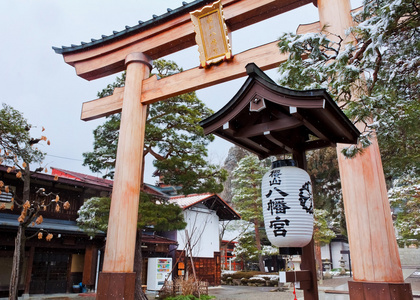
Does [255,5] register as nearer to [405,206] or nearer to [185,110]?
[185,110]

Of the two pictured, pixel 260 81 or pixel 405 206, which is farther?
pixel 405 206

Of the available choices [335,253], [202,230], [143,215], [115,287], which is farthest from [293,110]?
[335,253]

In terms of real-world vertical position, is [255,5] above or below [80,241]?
above

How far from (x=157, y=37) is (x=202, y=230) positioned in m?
13.8

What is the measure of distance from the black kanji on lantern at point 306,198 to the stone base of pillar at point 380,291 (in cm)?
124

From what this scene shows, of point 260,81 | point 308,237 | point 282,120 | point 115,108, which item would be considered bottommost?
point 308,237

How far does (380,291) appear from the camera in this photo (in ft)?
11.0

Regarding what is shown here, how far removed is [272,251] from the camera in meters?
18.3

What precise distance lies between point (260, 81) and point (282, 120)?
44 centimetres

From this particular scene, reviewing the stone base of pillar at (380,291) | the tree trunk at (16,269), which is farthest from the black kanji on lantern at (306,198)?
the tree trunk at (16,269)

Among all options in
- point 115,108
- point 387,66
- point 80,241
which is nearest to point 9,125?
point 115,108

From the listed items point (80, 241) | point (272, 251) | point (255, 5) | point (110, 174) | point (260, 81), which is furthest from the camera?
point (272, 251)

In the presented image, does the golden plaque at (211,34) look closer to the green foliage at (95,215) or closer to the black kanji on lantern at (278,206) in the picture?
the black kanji on lantern at (278,206)

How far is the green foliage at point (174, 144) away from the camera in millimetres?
9688
